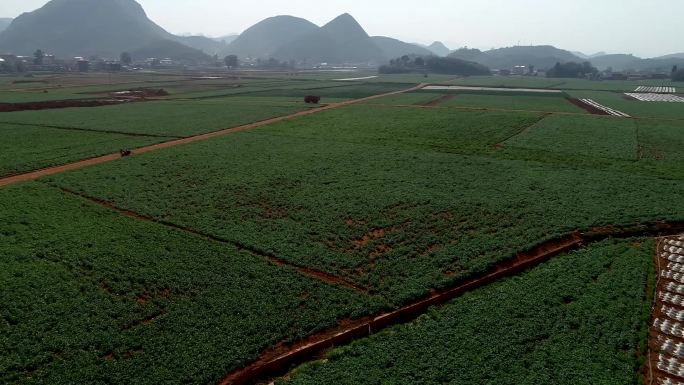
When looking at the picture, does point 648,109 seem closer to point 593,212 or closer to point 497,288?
point 593,212

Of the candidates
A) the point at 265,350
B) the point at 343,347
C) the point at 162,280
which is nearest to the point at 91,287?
the point at 162,280

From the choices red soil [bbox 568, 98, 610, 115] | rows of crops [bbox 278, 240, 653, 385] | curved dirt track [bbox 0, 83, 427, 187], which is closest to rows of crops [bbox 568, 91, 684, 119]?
red soil [bbox 568, 98, 610, 115]

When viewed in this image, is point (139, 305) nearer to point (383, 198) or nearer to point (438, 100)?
point (383, 198)

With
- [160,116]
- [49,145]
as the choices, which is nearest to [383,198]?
[49,145]

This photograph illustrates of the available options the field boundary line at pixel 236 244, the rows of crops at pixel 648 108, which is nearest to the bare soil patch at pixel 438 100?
the rows of crops at pixel 648 108

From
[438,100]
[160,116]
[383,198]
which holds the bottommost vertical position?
[383,198]

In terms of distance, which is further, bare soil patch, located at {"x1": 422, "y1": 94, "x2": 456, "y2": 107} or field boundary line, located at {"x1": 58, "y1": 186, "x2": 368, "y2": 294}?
bare soil patch, located at {"x1": 422, "y1": 94, "x2": 456, "y2": 107}

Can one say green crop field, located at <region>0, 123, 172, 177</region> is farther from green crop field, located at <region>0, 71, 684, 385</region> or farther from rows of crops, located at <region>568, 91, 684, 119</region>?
rows of crops, located at <region>568, 91, 684, 119</region>
